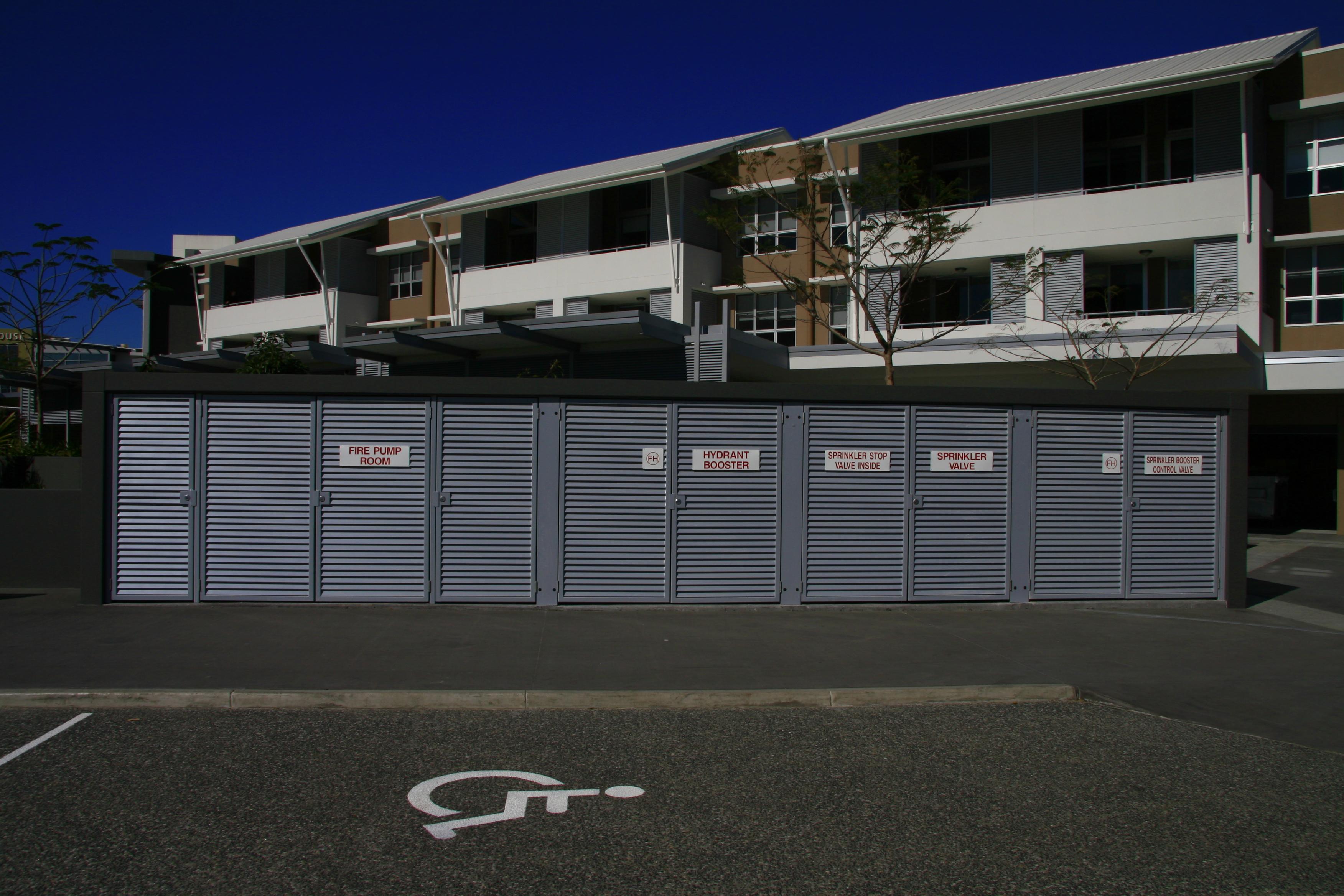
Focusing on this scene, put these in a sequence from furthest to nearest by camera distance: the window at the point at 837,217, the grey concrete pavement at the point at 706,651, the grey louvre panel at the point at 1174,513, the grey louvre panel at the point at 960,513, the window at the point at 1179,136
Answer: the window at the point at 837,217 → the window at the point at 1179,136 → the grey louvre panel at the point at 1174,513 → the grey louvre panel at the point at 960,513 → the grey concrete pavement at the point at 706,651

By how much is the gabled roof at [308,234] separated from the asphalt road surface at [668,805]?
32182 mm

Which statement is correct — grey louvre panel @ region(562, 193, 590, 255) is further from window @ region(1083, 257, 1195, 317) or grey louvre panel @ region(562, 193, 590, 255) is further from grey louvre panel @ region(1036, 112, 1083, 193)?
window @ region(1083, 257, 1195, 317)

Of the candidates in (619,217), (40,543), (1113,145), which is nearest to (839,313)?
(619,217)

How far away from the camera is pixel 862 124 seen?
2700 cm

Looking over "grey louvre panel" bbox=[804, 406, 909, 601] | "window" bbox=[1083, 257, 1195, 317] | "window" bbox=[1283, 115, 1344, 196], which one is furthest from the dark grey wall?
"window" bbox=[1283, 115, 1344, 196]

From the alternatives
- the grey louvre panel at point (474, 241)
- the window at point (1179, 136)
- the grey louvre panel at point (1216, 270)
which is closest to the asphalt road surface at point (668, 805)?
the grey louvre panel at point (1216, 270)

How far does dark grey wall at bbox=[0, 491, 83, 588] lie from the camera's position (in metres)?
10.9

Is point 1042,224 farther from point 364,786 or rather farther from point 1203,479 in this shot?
point 364,786

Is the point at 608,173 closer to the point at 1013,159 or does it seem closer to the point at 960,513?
the point at 1013,159

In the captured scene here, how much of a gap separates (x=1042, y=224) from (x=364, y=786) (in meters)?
24.1

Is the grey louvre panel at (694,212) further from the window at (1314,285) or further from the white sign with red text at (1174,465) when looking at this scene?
the white sign with red text at (1174,465)

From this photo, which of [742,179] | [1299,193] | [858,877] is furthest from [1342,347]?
[858,877]

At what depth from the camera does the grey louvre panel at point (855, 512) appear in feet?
33.2

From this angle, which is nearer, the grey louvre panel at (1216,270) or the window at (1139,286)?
the grey louvre panel at (1216,270)
